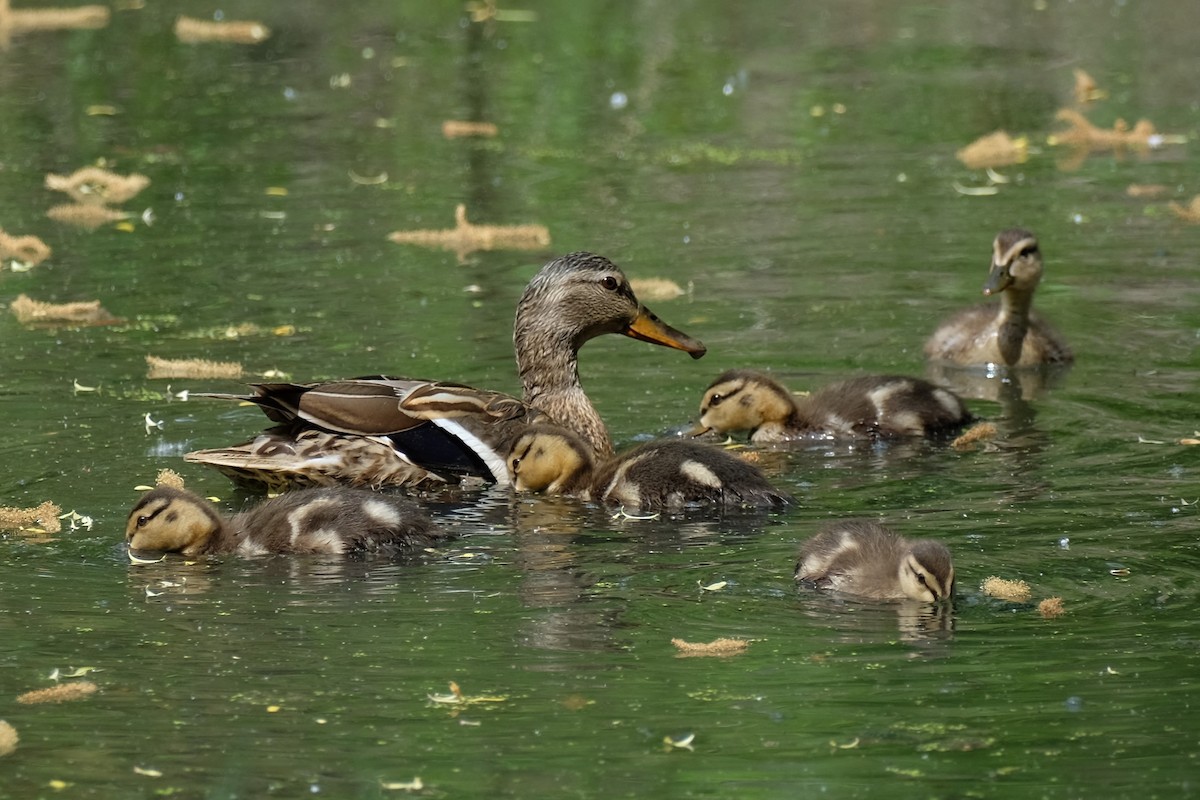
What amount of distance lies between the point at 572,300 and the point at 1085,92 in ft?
24.8

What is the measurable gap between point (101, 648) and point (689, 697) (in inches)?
65.0

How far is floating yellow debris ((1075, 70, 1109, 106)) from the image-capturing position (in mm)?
15250

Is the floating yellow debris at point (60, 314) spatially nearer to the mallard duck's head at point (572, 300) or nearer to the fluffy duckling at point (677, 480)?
the mallard duck's head at point (572, 300)

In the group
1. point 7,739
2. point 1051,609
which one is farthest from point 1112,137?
point 7,739

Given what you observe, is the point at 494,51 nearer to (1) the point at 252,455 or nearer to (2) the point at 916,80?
(2) the point at 916,80

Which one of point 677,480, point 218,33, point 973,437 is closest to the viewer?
point 677,480

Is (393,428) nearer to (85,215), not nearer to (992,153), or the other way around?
(85,215)

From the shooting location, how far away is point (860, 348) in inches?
397

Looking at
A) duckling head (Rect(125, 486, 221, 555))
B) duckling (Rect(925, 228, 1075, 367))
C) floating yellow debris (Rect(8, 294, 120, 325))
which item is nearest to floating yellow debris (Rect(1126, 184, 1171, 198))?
duckling (Rect(925, 228, 1075, 367))

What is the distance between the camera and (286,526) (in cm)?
716

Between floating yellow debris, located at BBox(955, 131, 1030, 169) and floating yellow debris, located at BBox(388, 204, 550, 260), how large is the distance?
3040 mm

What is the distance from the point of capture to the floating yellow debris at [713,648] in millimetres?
5945

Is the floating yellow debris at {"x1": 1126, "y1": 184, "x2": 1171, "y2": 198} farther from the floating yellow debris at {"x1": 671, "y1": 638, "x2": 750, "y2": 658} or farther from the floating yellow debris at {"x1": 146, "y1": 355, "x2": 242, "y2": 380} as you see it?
the floating yellow debris at {"x1": 671, "y1": 638, "x2": 750, "y2": 658}

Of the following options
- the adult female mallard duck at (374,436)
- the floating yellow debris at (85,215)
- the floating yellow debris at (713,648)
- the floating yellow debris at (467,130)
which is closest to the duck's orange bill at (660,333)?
the adult female mallard duck at (374,436)
